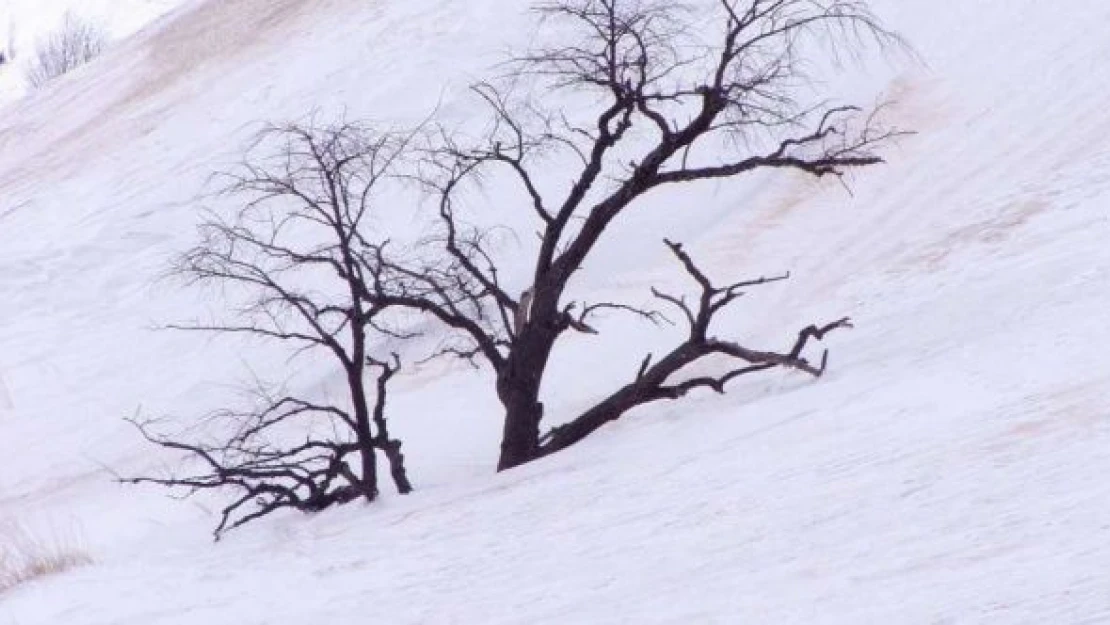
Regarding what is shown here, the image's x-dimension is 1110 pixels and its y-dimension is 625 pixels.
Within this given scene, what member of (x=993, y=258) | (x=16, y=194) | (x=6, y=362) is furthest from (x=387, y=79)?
(x=993, y=258)

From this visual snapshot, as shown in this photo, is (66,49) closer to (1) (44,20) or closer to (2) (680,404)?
(1) (44,20)

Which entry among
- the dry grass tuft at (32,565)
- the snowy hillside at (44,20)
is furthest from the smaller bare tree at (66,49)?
the dry grass tuft at (32,565)

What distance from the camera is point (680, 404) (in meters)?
10.0

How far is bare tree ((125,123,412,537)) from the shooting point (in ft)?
32.7

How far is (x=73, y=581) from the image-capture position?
6691 millimetres

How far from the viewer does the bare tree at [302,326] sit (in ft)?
32.7

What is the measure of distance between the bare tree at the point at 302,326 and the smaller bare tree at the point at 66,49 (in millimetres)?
25310

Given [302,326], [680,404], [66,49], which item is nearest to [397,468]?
[680,404]

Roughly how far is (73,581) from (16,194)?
19604 millimetres

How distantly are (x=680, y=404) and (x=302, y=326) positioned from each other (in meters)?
8.22

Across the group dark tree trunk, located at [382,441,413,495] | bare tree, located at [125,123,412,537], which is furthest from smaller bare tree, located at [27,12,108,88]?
dark tree trunk, located at [382,441,413,495]

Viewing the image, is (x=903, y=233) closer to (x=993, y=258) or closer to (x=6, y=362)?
(x=993, y=258)

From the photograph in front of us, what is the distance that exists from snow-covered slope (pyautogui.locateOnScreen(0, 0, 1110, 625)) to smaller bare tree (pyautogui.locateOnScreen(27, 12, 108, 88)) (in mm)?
16917

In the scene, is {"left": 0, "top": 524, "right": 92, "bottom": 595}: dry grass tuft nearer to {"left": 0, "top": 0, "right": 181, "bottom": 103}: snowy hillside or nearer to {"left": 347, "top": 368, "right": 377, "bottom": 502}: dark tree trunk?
{"left": 347, "top": 368, "right": 377, "bottom": 502}: dark tree trunk
